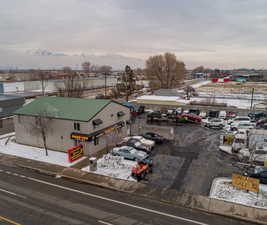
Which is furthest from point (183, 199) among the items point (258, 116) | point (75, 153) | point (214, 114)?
point (258, 116)

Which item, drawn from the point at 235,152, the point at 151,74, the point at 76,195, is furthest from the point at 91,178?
the point at 151,74

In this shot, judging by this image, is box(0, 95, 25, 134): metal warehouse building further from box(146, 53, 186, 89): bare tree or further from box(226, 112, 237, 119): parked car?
box(146, 53, 186, 89): bare tree

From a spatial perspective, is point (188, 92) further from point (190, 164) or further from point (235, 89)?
point (190, 164)

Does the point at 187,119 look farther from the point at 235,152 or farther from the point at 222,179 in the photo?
the point at 222,179

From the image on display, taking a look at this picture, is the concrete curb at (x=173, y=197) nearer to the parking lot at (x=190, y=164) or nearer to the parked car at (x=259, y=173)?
the parking lot at (x=190, y=164)

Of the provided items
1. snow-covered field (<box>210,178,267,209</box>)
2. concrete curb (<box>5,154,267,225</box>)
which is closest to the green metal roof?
concrete curb (<box>5,154,267,225</box>)

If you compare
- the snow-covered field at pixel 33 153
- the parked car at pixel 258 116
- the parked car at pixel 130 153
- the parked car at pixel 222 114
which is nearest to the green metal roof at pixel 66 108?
the snow-covered field at pixel 33 153
